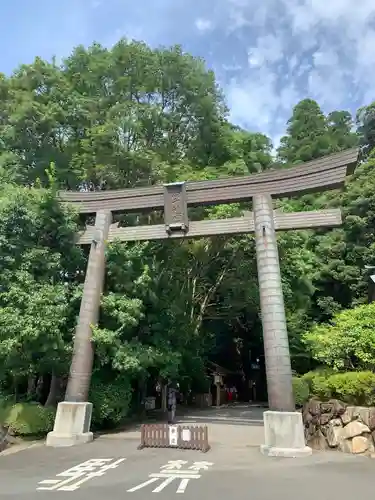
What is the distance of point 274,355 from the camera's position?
12.0 meters

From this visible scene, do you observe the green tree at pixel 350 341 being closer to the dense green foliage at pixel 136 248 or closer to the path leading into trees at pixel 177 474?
the dense green foliage at pixel 136 248

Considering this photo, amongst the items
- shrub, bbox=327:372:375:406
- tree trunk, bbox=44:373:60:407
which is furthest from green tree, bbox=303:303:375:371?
tree trunk, bbox=44:373:60:407

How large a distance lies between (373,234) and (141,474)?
1819 cm

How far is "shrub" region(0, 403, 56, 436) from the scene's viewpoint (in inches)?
548

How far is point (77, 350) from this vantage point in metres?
13.6

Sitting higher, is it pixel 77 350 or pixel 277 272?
pixel 277 272

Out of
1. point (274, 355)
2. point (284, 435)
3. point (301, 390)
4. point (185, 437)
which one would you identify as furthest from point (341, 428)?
point (301, 390)

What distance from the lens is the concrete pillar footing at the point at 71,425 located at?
12647 mm

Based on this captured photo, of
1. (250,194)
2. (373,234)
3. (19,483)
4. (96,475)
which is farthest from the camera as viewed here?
(373,234)

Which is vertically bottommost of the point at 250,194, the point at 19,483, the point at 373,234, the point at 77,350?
the point at 19,483

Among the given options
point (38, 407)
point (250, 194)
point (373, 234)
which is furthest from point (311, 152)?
point (38, 407)

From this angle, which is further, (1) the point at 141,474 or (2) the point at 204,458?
(2) the point at 204,458

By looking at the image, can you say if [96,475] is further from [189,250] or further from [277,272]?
Answer: [189,250]

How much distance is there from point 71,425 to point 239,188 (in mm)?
9354
